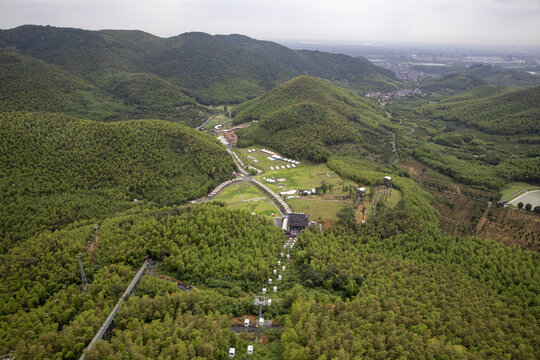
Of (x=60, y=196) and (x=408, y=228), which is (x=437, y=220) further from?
(x=60, y=196)

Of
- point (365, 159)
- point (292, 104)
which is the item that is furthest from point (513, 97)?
point (292, 104)

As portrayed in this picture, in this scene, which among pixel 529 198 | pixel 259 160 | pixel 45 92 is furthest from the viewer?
pixel 45 92

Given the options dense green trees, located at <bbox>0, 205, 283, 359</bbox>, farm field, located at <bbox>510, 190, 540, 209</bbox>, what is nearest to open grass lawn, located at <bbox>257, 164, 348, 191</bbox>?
dense green trees, located at <bbox>0, 205, 283, 359</bbox>

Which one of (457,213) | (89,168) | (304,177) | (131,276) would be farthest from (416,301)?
(89,168)

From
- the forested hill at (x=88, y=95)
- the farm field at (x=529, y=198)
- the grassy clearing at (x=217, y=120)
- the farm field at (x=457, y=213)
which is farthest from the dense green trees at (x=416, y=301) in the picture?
the forested hill at (x=88, y=95)

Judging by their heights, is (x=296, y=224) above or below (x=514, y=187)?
above

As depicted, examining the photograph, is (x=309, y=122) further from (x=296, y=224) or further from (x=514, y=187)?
(x=514, y=187)

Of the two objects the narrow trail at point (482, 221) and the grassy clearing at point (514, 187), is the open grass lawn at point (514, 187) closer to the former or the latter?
the grassy clearing at point (514, 187)

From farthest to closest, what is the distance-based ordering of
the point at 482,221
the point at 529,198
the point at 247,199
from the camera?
the point at 529,198 < the point at 247,199 < the point at 482,221
